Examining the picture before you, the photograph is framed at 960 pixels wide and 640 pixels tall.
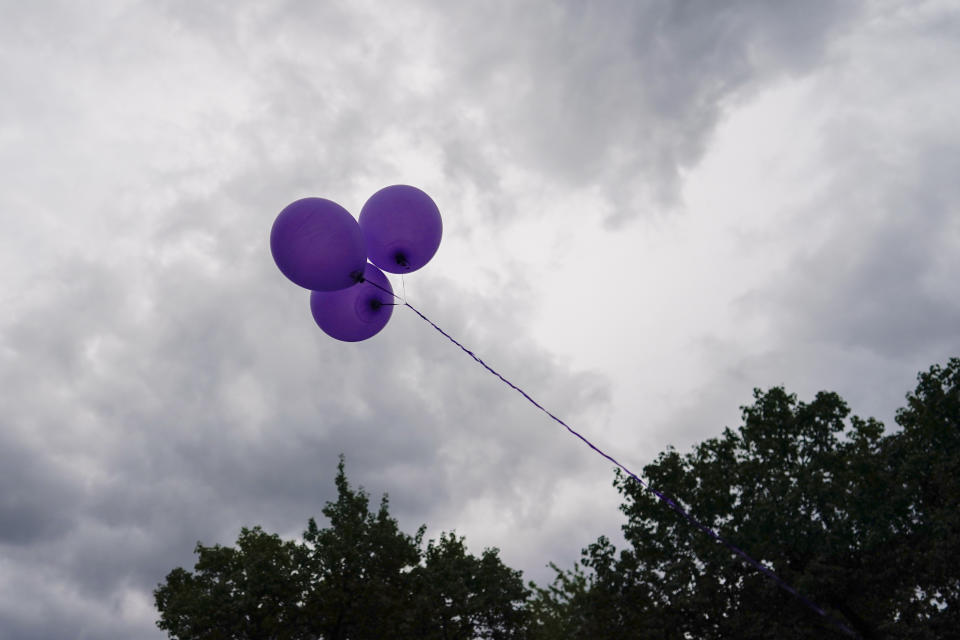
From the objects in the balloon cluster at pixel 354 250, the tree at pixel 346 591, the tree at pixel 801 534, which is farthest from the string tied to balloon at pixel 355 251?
the tree at pixel 346 591

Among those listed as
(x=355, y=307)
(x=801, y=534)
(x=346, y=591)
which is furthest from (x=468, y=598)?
(x=355, y=307)

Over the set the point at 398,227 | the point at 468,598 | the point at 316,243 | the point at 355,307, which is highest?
the point at 468,598

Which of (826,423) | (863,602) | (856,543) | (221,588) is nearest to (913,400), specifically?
(826,423)

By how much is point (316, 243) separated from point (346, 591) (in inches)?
856

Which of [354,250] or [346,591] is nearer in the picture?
[354,250]

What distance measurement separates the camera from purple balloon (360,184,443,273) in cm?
789

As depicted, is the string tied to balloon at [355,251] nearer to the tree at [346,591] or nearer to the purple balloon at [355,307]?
the purple balloon at [355,307]

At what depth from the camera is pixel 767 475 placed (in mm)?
18969

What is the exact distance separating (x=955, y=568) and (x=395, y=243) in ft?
53.3

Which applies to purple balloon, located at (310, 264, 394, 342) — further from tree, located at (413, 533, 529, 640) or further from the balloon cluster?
tree, located at (413, 533, 529, 640)

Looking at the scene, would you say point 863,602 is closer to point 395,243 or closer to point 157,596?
point 395,243

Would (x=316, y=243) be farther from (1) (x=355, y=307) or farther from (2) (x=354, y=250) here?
(1) (x=355, y=307)

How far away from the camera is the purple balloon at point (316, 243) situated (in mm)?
6938

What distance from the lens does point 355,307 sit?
793 cm
